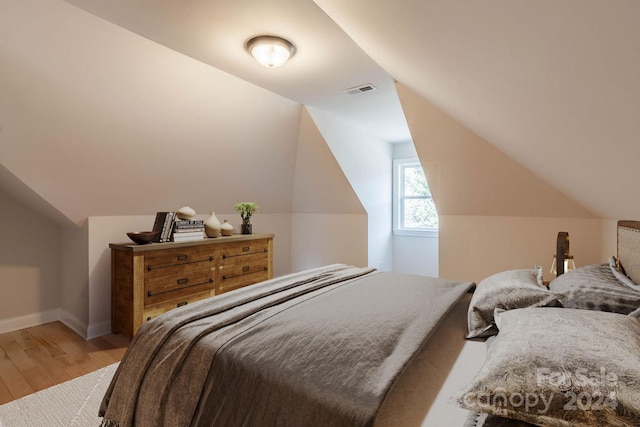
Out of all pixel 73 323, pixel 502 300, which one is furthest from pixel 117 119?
pixel 502 300

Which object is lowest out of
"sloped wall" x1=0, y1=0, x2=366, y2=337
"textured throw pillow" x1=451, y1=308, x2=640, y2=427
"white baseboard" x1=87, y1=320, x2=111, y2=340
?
"white baseboard" x1=87, y1=320, x2=111, y2=340

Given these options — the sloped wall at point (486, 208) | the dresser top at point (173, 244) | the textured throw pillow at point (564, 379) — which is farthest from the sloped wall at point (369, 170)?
the textured throw pillow at point (564, 379)

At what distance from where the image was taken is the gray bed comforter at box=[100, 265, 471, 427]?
2.94 ft

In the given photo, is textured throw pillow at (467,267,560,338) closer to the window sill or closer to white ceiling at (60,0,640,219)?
white ceiling at (60,0,640,219)

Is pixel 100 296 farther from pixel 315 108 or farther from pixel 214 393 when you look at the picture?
pixel 315 108

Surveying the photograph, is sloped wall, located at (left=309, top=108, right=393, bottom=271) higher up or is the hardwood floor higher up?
sloped wall, located at (left=309, top=108, right=393, bottom=271)

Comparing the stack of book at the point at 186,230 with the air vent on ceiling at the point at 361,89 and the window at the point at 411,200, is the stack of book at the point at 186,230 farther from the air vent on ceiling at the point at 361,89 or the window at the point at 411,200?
the window at the point at 411,200

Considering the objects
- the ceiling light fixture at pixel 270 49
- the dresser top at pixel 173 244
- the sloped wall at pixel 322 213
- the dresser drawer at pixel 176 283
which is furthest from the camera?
the sloped wall at pixel 322 213

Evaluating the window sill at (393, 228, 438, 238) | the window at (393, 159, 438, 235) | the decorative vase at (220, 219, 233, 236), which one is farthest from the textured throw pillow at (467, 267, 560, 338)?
the window at (393, 159, 438, 235)

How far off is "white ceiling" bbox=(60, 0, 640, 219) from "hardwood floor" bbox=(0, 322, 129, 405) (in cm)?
237

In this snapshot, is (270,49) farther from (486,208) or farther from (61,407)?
(486,208)

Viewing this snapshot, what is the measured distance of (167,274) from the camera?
2.93m

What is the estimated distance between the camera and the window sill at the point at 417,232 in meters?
4.72

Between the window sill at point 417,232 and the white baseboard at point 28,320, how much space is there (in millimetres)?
4360
